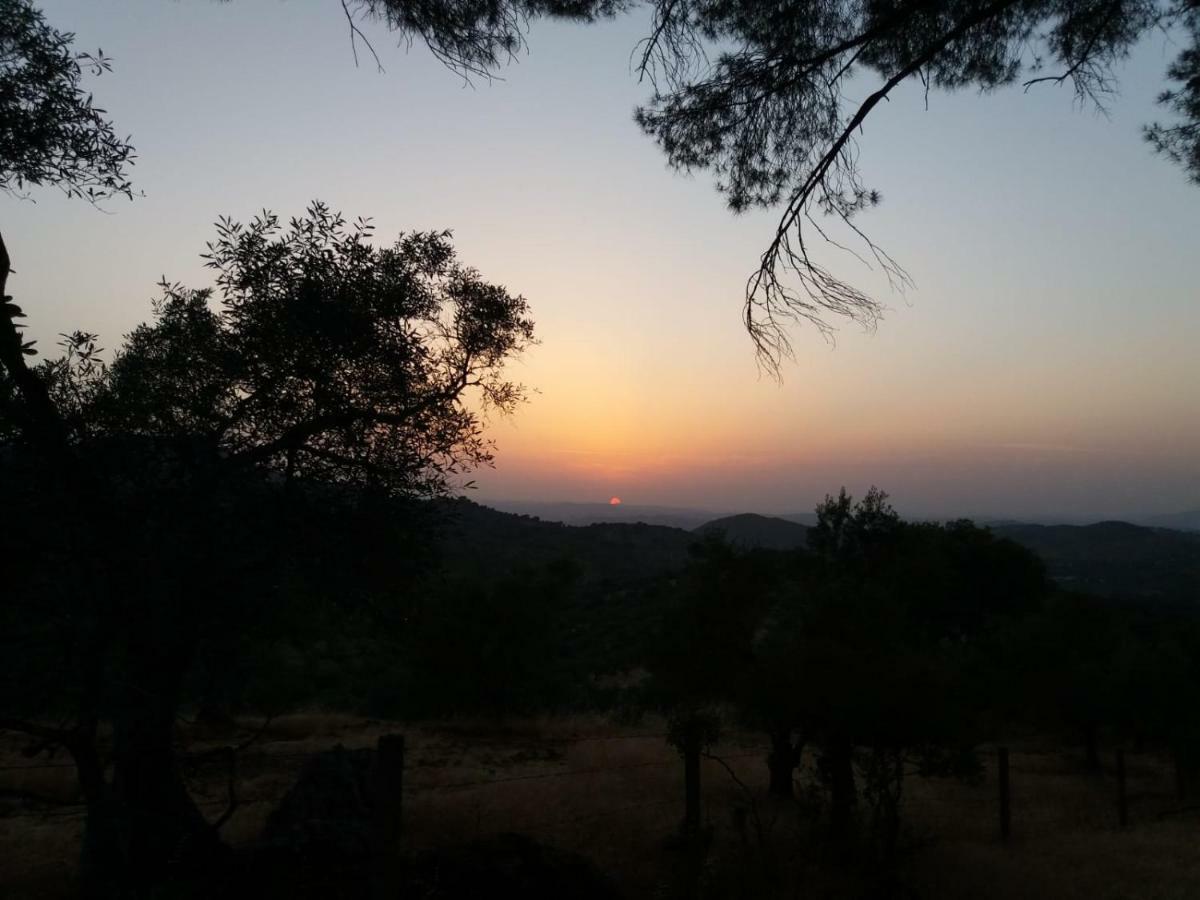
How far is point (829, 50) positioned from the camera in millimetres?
6996

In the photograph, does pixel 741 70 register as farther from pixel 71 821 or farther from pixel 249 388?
pixel 71 821

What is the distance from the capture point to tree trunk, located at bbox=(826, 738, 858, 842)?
9.57 m

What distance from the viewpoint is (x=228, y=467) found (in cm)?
686

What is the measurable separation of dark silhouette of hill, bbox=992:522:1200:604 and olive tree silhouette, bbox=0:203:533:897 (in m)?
47.8

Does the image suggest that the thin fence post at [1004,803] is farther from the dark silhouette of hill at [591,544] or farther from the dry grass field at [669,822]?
the dark silhouette of hill at [591,544]

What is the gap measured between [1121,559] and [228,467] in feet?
359

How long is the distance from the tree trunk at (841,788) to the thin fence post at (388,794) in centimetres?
632

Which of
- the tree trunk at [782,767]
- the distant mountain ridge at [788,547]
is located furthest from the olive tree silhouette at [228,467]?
the distant mountain ridge at [788,547]

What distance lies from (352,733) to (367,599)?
39.6 ft

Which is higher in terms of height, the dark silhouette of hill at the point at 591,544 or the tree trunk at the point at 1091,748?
the dark silhouette of hill at the point at 591,544

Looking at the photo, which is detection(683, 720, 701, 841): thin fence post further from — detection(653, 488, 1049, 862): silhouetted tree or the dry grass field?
detection(653, 488, 1049, 862): silhouetted tree

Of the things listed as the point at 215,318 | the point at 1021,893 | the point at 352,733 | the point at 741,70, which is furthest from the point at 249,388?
the point at 352,733

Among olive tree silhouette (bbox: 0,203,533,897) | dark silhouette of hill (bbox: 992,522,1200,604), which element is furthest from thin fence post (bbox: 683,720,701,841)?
dark silhouette of hill (bbox: 992,522,1200,604)

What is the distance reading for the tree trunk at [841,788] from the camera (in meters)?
9.57
